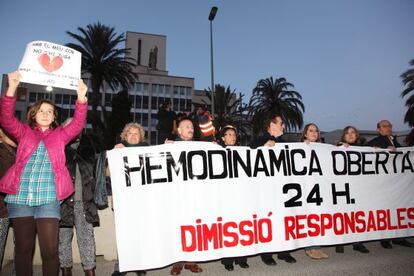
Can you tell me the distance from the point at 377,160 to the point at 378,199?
2.13ft

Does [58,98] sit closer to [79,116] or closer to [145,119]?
[145,119]

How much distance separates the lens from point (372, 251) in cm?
448

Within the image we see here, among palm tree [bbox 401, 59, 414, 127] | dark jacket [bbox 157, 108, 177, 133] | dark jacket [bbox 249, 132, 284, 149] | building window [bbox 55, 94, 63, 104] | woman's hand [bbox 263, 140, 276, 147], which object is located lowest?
woman's hand [bbox 263, 140, 276, 147]

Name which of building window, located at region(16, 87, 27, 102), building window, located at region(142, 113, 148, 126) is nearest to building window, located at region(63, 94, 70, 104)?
building window, located at region(16, 87, 27, 102)

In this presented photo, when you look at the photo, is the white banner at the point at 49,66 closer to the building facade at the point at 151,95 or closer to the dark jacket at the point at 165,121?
the dark jacket at the point at 165,121

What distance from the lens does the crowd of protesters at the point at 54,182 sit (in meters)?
2.50

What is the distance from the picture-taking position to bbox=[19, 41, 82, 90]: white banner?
272 centimetres

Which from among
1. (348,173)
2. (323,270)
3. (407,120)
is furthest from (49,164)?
(407,120)

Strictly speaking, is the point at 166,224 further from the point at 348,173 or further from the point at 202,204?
the point at 348,173

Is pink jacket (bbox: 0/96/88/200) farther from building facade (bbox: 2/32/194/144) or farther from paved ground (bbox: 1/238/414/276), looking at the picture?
building facade (bbox: 2/32/194/144)

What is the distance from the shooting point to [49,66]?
2.81 m

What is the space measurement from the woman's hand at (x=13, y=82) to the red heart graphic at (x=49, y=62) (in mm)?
255

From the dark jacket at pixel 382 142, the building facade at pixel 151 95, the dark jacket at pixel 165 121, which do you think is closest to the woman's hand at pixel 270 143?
the dark jacket at pixel 382 142

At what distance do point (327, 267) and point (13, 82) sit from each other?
406 centimetres
